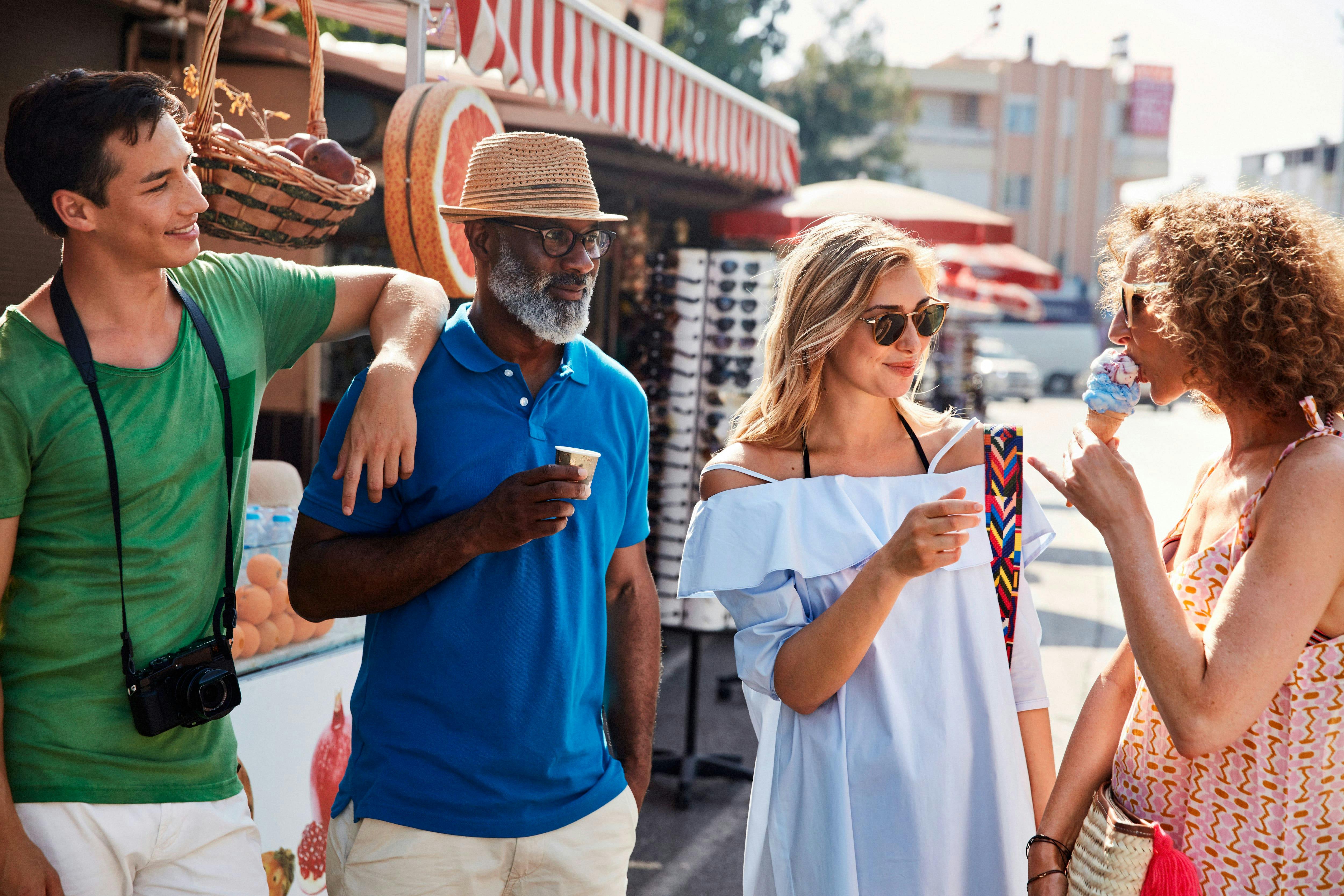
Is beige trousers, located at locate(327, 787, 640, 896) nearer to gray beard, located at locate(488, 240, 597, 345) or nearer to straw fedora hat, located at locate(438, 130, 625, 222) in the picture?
gray beard, located at locate(488, 240, 597, 345)

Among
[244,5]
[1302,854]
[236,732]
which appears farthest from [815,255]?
[244,5]

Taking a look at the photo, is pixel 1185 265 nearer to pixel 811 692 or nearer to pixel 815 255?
pixel 815 255

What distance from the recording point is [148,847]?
1736 millimetres

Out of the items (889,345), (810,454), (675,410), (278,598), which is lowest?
(278,598)

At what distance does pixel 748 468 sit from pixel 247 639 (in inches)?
62.0

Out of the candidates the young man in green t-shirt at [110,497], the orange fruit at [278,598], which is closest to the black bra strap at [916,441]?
the young man in green t-shirt at [110,497]

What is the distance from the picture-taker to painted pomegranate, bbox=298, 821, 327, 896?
3.18m

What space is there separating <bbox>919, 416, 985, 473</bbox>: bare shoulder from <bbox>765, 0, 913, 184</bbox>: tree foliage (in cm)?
2432

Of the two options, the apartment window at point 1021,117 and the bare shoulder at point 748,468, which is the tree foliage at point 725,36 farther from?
the apartment window at point 1021,117

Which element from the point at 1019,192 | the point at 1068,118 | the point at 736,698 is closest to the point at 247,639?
the point at 736,698

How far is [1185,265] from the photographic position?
165 cm

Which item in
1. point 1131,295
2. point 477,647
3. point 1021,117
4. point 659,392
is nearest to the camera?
point 1131,295

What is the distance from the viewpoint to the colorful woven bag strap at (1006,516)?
6.78 feet

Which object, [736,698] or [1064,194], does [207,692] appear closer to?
[736,698]
